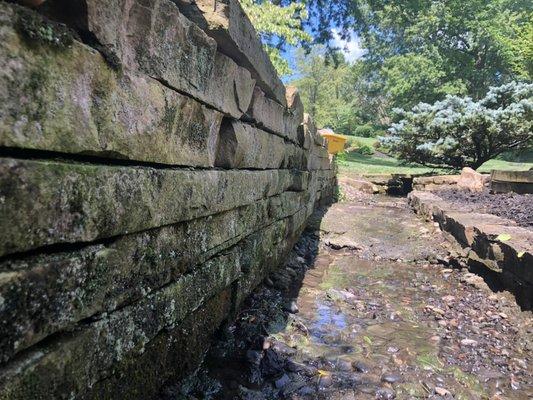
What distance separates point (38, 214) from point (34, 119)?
0.25 metres

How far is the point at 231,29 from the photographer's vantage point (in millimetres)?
2123

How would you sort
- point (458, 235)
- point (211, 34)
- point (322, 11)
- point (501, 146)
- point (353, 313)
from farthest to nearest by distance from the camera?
1. point (322, 11)
2. point (501, 146)
3. point (458, 235)
4. point (353, 313)
5. point (211, 34)

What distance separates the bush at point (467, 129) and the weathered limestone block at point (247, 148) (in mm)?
10019

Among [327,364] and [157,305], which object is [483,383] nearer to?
[327,364]

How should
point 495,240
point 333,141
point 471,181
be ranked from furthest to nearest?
point 333,141 < point 471,181 < point 495,240

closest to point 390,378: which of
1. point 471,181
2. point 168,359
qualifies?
point 168,359

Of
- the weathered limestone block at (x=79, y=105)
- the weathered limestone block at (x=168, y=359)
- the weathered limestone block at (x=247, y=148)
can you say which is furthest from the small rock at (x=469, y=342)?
the weathered limestone block at (x=79, y=105)

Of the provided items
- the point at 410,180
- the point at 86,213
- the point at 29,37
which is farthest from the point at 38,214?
the point at 410,180

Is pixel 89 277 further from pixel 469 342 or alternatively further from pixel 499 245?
pixel 499 245

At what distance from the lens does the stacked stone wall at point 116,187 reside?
3.51 ft

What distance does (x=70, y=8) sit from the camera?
4.02ft

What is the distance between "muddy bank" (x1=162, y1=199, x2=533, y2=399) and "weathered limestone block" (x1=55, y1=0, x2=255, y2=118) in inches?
58.0

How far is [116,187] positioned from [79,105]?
300 mm

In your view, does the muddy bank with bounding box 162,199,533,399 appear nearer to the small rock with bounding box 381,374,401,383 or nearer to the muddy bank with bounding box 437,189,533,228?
the small rock with bounding box 381,374,401,383
